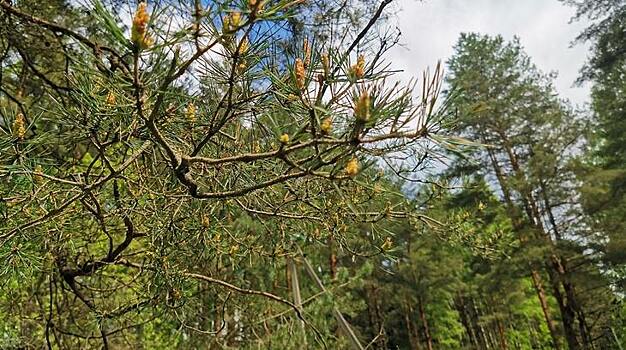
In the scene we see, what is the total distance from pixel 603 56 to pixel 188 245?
7.63m

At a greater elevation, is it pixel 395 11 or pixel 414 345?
pixel 395 11

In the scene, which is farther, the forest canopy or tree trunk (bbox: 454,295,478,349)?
tree trunk (bbox: 454,295,478,349)

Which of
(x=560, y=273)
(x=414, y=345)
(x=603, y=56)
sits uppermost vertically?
(x=603, y=56)

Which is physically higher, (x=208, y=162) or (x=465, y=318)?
(x=208, y=162)

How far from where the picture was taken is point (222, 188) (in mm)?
1257

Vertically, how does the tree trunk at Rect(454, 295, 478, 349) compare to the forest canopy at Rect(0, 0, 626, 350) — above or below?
below

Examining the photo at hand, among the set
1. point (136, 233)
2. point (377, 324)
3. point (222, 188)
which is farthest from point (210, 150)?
point (377, 324)

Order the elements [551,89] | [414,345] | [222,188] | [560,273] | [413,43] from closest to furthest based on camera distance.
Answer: [222,188], [413,43], [560,273], [551,89], [414,345]

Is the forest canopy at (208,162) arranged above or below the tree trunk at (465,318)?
above

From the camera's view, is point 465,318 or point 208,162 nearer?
point 208,162

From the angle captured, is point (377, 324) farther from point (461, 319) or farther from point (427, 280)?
point (461, 319)

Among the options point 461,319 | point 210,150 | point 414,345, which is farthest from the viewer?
point 461,319

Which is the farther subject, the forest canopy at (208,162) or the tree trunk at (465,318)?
the tree trunk at (465,318)

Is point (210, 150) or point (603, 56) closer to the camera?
point (210, 150)
